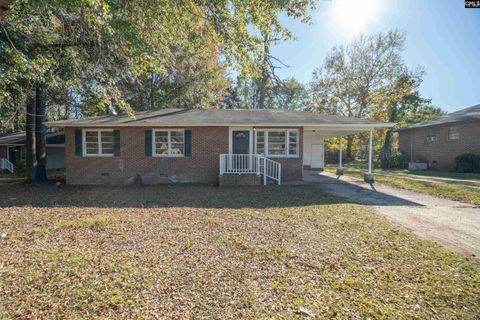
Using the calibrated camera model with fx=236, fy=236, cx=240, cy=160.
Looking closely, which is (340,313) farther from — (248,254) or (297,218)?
(297,218)

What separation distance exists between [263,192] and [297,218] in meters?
2.97

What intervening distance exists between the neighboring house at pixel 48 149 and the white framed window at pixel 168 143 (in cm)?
1208

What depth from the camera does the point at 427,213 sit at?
623 cm

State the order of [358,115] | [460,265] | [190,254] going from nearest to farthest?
[460,265] → [190,254] → [358,115]

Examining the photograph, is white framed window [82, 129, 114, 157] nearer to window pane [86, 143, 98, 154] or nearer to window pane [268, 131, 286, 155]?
window pane [86, 143, 98, 154]

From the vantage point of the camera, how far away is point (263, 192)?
8562 mm

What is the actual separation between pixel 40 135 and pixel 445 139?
25020 millimetres

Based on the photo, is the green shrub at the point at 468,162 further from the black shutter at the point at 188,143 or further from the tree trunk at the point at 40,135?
the tree trunk at the point at 40,135

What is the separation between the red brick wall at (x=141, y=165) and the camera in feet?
34.5

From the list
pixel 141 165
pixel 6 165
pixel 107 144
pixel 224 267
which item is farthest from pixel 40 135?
pixel 224 267

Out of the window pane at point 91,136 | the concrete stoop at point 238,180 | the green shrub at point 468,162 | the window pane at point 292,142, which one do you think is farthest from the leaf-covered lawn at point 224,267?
the green shrub at point 468,162

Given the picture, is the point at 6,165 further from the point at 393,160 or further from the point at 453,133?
the point at 453,133

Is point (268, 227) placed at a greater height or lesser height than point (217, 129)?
lesser

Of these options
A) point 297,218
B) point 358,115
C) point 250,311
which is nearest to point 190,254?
point 250,311
